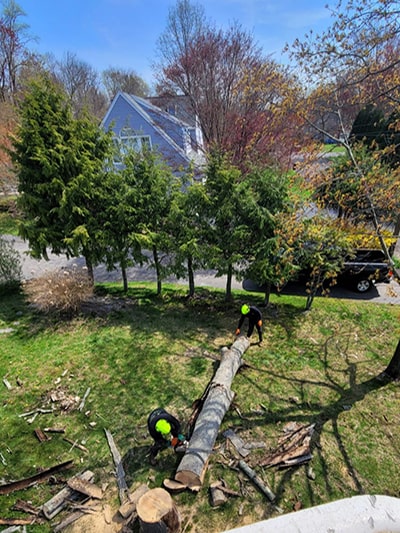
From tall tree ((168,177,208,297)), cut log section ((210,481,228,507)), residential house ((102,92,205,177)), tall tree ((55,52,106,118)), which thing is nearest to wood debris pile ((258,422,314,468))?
cut log section ((210,481,228,507))

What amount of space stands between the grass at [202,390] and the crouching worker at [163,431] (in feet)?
Answer: 0.82

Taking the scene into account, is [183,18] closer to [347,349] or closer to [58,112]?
[58,112]

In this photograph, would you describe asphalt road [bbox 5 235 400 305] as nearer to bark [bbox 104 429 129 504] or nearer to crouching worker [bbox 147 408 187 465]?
crouching worker [bbox 147 408 187 465]

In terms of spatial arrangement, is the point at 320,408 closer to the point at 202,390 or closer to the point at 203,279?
the point at 202,390

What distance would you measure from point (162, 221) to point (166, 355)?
4609mm

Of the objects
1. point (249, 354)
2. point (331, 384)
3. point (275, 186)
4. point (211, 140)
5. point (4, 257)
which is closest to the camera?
point (331, 384)

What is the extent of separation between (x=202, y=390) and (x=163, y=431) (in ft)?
6.65

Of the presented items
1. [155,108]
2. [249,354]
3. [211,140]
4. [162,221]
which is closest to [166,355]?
[249,354]

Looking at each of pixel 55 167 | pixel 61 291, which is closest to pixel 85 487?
pixel 61 291

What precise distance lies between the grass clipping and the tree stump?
6433mm

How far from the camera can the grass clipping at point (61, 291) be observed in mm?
8312

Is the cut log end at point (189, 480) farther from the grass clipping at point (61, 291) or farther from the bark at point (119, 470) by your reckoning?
the grass clipping at point (61, 291)

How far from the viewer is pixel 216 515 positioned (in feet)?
12.0

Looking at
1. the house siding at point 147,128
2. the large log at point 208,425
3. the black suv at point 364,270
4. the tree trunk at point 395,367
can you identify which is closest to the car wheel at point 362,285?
the black suv at point 364,270
